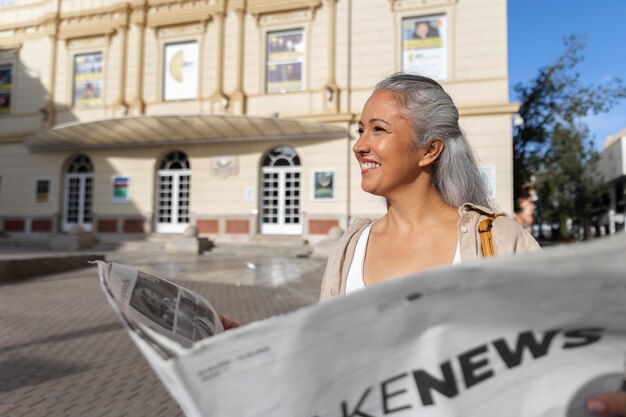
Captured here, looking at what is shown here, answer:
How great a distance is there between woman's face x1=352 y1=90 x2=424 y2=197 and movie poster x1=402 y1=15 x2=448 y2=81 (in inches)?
634

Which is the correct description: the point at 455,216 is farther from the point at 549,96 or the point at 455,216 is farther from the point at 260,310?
the point at 549,96

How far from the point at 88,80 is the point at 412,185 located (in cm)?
2212

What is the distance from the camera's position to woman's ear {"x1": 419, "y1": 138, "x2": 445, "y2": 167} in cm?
152

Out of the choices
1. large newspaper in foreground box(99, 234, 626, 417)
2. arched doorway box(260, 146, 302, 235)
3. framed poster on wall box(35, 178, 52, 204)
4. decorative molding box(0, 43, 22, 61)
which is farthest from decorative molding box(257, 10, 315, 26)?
large newspaper in foreground box(99, 234, 626, 417)

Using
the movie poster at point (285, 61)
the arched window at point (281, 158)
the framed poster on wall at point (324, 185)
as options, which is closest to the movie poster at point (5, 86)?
the movie poster at point (285, 61)

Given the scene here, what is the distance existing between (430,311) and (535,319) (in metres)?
0.17

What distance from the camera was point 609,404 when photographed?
727 millimetres

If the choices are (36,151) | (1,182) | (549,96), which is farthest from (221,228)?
(549,96)

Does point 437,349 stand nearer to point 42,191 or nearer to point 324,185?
point 324,185

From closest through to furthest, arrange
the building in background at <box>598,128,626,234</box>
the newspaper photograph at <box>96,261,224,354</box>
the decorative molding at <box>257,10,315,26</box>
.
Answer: the newspaper photograph at <box>96,261,224,354</box> → the decorative molding at <box>257,10,315,26</box> → the building in background at <box>598,128,626,234</box>

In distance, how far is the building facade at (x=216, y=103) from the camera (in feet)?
53.4

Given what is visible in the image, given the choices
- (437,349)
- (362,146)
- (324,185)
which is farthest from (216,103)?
(437,349)

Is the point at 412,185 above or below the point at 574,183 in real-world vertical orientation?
below

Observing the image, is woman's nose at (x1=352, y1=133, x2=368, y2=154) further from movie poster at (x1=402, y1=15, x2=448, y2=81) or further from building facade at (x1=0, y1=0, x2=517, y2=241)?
movie poster at (x1=402, y1=15, x2=448, y2=81)
